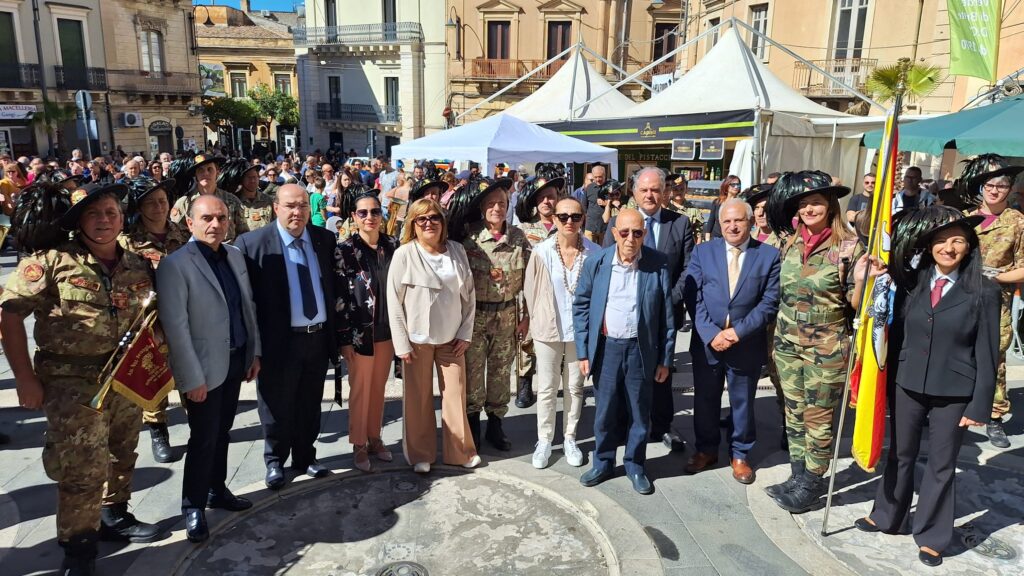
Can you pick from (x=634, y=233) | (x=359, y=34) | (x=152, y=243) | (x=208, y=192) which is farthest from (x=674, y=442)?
(x=359, y=34)

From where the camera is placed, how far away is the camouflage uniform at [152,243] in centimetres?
427

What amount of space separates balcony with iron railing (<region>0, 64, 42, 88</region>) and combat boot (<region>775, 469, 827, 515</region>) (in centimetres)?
2948

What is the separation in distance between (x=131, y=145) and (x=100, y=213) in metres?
29.5

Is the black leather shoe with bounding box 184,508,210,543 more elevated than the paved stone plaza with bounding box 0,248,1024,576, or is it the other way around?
the black leather shoe with bounding box 184,508,210,543

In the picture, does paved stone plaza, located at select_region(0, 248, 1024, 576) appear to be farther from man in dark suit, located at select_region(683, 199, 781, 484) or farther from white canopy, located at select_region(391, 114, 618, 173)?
white canopy, located at select_region(391, 114, 618, 173)

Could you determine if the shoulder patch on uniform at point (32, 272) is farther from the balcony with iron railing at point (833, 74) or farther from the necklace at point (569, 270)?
the balcony with iron railing at point (833, 74)

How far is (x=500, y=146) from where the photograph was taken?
27.0 feet

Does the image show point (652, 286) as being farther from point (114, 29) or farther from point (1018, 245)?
point (114, 29)

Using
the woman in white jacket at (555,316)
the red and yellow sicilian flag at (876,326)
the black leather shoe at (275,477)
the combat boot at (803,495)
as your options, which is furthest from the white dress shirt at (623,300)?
the black leather shoe at (275,477)

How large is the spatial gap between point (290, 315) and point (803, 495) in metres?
3.28

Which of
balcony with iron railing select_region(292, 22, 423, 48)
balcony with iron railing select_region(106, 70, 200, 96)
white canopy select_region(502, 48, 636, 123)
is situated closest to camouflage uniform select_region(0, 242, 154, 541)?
white canopy select_region(502, 48, 636, 123)

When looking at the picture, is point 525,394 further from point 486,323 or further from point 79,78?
point 79,78

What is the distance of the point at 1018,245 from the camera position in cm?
486

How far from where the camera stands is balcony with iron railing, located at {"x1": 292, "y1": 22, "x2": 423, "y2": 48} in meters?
32.2
